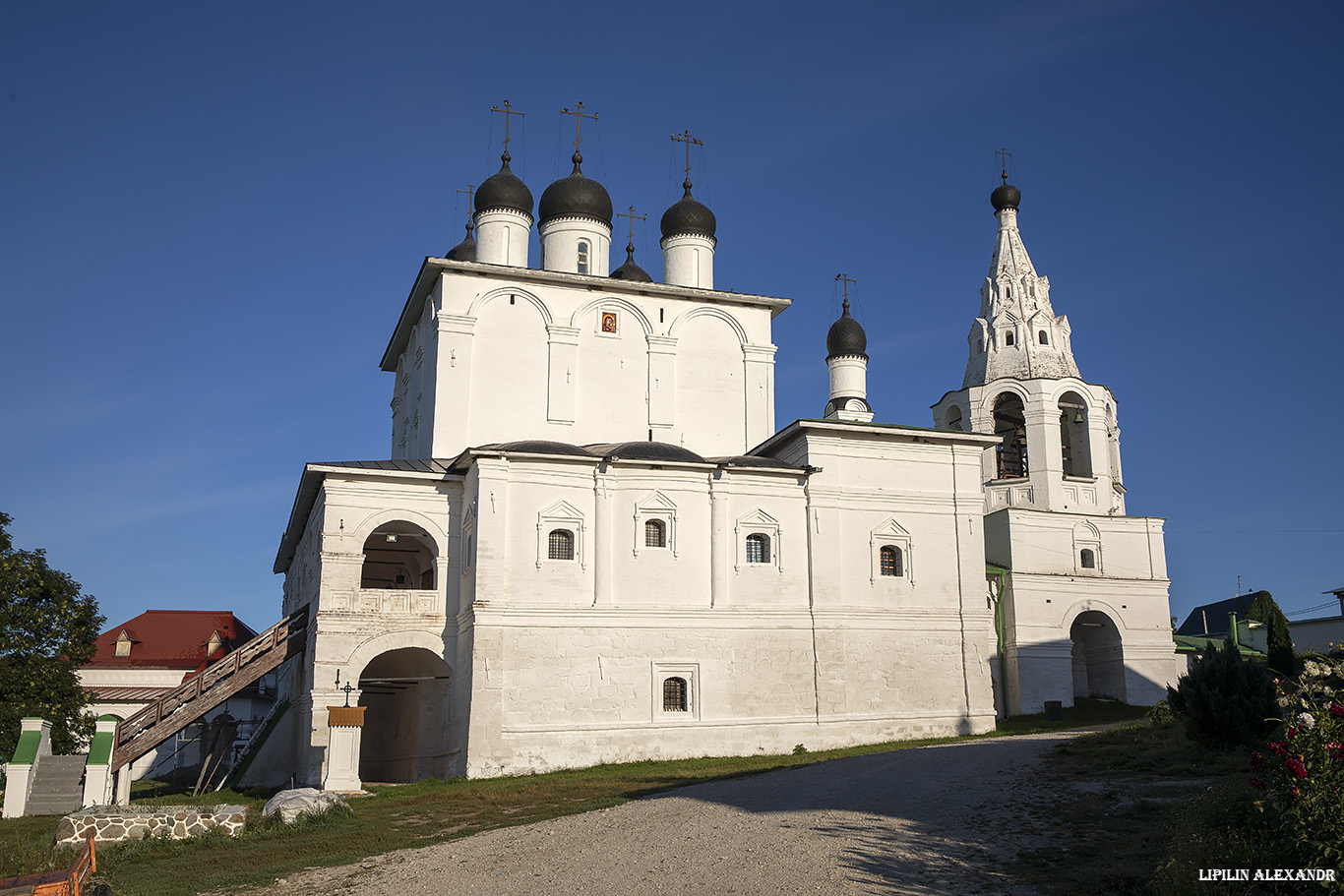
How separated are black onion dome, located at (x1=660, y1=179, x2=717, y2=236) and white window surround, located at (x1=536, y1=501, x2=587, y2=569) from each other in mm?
9300

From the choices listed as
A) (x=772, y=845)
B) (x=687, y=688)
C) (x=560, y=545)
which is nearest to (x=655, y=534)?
(x=560, y=545)

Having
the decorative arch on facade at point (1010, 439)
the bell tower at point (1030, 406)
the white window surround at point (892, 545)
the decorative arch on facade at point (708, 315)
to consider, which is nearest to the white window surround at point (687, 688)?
the white window surround at point (892, 545)

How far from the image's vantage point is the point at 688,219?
27.8 metres

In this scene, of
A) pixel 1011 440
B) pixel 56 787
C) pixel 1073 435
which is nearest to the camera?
pixel 56 787

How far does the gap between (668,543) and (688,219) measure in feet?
31.3

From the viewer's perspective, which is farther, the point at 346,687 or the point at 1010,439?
the point at 1010,439

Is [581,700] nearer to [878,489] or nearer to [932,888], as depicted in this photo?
[878,489]

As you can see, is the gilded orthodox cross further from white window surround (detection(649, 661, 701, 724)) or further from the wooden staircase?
white window surround (detection(649, 661, 701, 724))

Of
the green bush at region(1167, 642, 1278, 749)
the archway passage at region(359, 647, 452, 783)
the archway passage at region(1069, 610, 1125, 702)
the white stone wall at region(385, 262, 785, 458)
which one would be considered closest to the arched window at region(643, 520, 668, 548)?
the white stone wall at region(385, 262, 785, 458)

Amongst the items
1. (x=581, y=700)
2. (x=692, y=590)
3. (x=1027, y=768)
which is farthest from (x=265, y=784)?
(x=1027, y=768)

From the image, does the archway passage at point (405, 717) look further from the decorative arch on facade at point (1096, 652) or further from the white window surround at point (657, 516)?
the decorative arch on facade at point (1096, 652)

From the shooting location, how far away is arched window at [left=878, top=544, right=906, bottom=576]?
2316 cm

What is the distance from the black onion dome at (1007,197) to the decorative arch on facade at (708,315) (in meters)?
8.88

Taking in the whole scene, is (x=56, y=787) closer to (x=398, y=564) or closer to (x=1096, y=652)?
(x=398, y=564)
